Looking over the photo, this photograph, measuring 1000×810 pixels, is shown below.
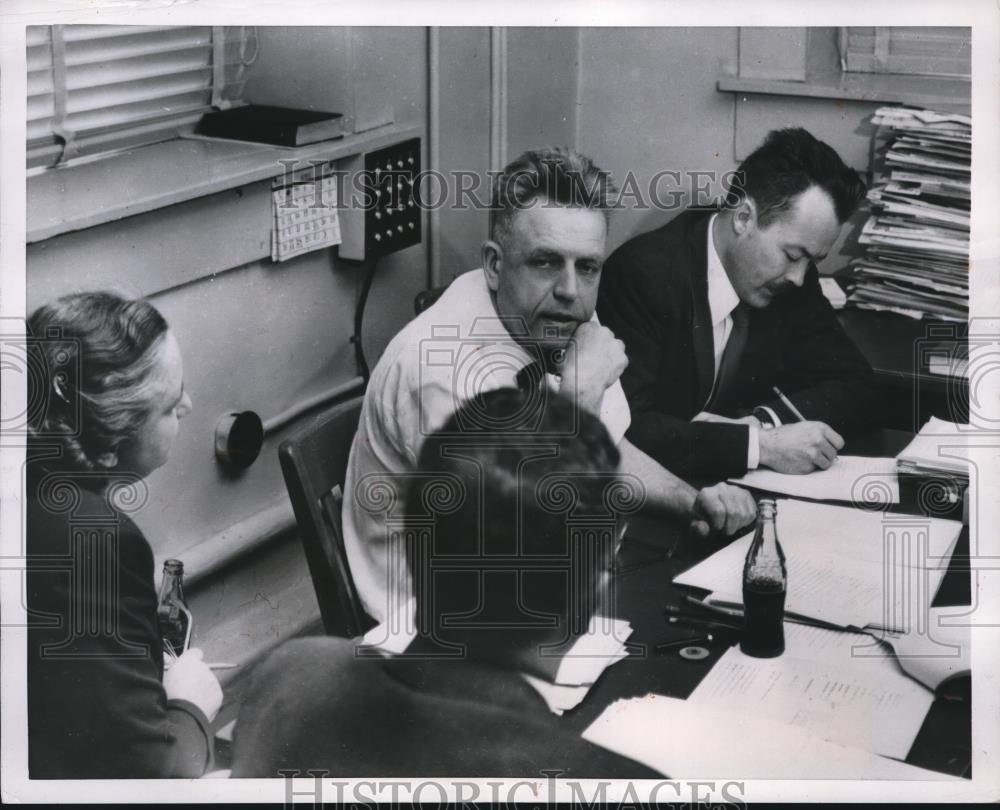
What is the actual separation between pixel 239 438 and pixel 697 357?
0.63 meters

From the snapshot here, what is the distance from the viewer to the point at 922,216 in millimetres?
1733

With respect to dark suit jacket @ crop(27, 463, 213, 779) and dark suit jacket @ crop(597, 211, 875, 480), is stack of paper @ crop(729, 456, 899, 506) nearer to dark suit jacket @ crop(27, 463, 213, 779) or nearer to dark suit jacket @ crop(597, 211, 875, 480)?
dark suit jacket @ crop(597, 211, 875, 480)

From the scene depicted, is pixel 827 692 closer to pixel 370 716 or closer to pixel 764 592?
pixel 764 592

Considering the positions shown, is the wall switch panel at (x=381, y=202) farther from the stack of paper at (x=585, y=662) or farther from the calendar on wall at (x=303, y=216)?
the stack of paper at (x=585, y=662)

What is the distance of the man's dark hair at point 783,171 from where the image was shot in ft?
5.48

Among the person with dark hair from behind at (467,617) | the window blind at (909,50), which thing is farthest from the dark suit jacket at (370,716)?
the window blind at (909,50)

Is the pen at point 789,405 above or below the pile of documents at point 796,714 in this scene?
above

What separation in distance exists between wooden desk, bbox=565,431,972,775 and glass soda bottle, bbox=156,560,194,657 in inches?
20.6

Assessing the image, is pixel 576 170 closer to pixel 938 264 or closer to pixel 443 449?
pixel 443 449

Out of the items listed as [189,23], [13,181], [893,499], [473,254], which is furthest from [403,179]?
[893,499]

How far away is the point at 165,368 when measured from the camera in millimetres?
1575

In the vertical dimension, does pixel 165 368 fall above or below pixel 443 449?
above

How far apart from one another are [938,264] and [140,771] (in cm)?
128

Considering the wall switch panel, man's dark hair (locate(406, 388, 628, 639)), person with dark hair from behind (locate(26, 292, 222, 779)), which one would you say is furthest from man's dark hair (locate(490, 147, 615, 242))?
person with dark hair from behind (locate(26, 292, 222, 779))
